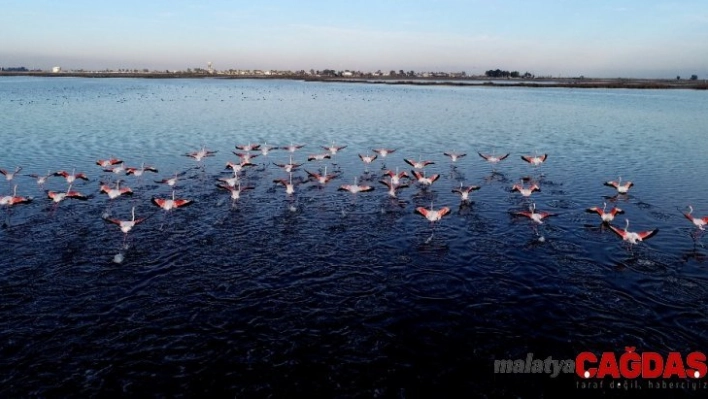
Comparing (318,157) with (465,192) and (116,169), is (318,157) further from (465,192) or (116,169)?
(116,169)

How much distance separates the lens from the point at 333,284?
14.2 m

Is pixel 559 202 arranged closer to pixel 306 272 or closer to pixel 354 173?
pixel 354 173

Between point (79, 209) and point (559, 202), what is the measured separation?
23.7m

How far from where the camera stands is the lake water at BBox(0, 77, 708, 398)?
→ 409 inches

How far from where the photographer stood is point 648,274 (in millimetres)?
15156

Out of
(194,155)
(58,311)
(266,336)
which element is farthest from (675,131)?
(58,311)

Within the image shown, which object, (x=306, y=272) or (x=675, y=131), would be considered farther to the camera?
(x=675, y=131)

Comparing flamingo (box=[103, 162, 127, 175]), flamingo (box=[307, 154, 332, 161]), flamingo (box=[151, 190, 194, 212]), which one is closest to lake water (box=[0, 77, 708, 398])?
flamingo (box=[151, 190, 194, 212])

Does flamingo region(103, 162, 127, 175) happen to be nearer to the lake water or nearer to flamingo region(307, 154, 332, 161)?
the lake water

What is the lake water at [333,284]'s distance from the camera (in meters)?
10.4

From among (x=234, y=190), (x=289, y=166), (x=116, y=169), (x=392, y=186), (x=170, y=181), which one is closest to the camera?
(x=234, y=190)

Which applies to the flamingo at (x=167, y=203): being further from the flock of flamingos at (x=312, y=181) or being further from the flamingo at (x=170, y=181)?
the flamingo at (x=170, y=181)

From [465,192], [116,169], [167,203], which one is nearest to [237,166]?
[116,169]

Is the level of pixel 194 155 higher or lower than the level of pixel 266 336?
higher
